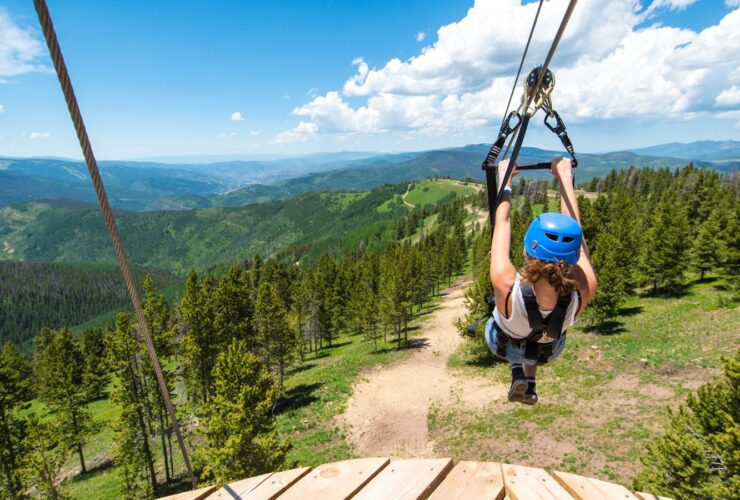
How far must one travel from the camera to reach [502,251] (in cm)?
318

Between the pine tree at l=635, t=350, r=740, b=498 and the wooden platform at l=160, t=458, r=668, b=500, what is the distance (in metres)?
11.6

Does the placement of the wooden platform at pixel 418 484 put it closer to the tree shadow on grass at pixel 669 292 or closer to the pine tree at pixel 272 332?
the pine tree at pixel 272 332

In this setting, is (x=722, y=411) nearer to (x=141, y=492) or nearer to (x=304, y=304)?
(x=141, y=492)

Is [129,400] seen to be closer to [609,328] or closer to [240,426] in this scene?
[240,426]

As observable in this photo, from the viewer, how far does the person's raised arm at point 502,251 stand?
3.18 metres

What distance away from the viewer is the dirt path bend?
25969mm

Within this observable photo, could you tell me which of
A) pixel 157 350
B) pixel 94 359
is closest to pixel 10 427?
pixel 157 350

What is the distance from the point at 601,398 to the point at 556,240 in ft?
90.5

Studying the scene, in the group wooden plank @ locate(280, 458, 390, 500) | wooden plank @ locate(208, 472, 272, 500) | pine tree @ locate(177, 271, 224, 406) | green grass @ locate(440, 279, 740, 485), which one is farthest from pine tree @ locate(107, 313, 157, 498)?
wooden plank @ locate(280, 458, 390, 500)

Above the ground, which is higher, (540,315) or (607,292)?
(540,315)

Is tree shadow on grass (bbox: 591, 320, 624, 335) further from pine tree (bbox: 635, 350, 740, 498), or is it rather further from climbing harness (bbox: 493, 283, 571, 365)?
climbing harness (bbox: 493, 283, 571, 365)

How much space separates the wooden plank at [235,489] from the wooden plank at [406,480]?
92 centimetres

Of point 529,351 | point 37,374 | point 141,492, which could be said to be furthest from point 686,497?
point 37,374

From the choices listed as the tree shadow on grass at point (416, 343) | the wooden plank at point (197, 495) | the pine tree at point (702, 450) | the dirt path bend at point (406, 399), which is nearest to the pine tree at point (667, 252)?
the dirt path bend at point (406, 399)
